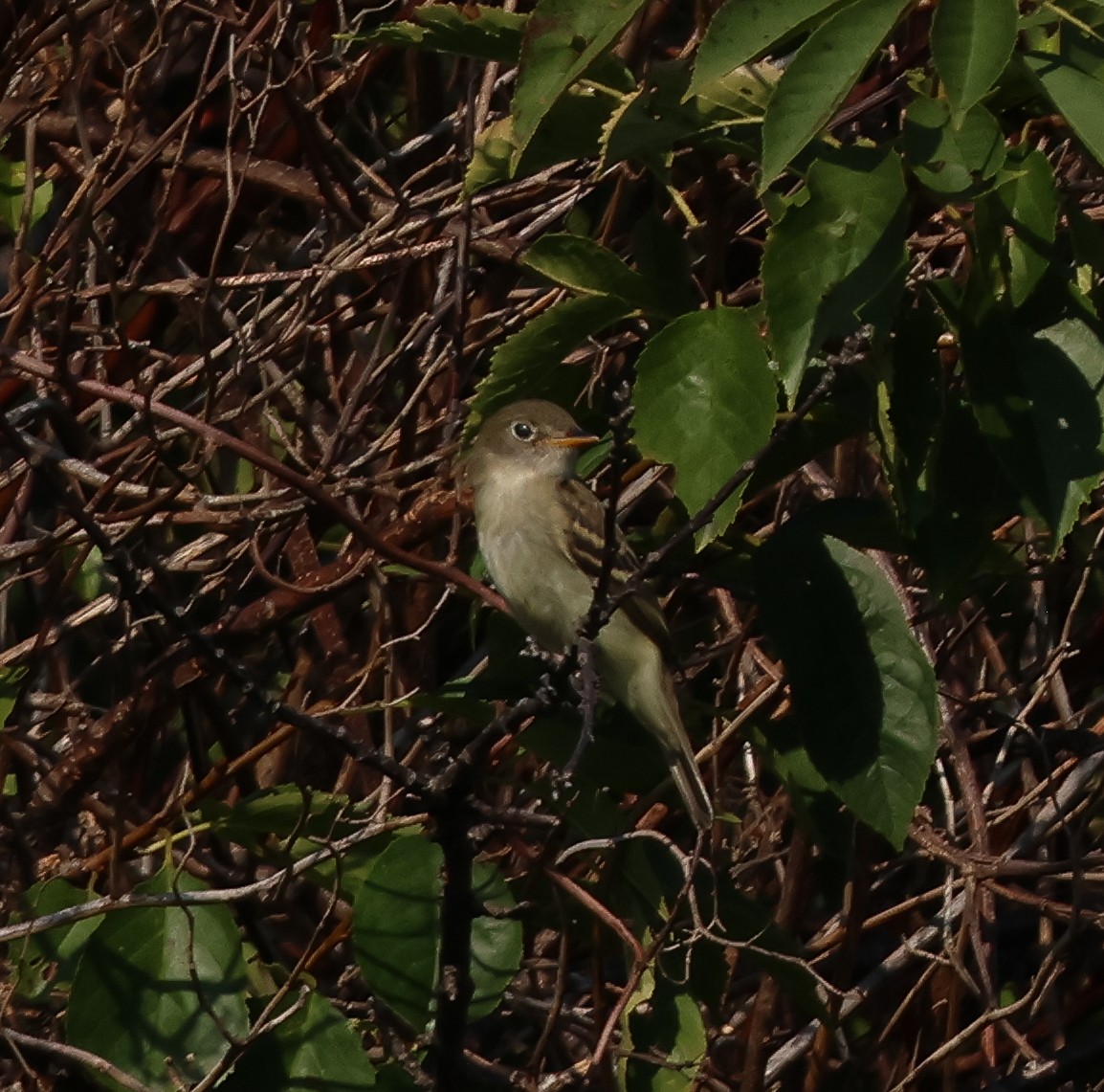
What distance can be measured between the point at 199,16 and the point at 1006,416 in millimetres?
2618

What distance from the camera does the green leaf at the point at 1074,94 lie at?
6.59ft

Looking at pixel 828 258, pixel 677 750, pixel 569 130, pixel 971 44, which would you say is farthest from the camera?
pixel 677 750

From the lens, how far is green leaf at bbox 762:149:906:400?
2.12 metres

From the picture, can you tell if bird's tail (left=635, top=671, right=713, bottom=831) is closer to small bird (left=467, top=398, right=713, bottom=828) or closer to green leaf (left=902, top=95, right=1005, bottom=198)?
small bird (left=467, top=398, right=713, bottom=828)

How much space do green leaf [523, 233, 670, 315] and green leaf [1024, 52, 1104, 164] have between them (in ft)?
2.22

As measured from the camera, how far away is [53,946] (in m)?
3.04

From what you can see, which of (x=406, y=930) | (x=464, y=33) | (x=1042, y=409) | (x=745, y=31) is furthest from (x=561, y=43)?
(x=406, y=930)

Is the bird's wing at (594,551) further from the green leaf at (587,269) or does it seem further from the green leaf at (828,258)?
the green leaf at (828,258)

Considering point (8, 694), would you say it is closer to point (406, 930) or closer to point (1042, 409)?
point (406, 930)

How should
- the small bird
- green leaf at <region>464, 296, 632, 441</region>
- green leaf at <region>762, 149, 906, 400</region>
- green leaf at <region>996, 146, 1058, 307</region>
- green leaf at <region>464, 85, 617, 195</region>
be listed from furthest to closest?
the small bird < green leaf at <region>464, 296, 632, 441</region> < green leaf at <region>464, 85, 617, 195</region> < green leaf at <region>996, 146, 1058, 307</region> < green leaf at <region>762, 149, 906, 400</region>

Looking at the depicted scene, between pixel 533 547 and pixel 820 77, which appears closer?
pixel 820 77

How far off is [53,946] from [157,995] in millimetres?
331

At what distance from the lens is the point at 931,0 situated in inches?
109

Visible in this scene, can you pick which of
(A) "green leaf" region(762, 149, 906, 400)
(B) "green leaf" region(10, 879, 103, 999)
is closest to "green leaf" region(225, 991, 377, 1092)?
(B) "green leaf" region(10, 879, 103, 999)
